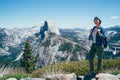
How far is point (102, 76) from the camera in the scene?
11109 millimetres

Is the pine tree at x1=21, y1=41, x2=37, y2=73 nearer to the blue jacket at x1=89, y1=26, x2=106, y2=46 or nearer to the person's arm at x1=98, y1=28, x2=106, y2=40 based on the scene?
the blue jacket at x1=89, y1=26, x2=106, y2=46

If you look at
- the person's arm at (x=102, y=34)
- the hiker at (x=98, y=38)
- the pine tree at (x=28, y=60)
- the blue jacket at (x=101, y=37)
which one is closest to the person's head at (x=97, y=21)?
the hiker at (x=98, y=38)

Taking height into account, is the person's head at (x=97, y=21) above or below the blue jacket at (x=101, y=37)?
above

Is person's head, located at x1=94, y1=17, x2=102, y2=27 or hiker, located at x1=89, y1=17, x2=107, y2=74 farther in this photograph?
person's head, located at x1=94, y1=17, x2=102, y2=27

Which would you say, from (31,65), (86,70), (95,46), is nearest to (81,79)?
(95,46)

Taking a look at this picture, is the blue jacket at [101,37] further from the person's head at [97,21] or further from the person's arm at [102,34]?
the person's head at [97,21]

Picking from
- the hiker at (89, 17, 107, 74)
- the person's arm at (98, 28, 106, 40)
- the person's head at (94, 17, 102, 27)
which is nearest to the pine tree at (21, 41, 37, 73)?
the hiker at (89, 17, 107, 74)

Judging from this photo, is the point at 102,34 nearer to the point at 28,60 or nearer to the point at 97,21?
the point at 97,21

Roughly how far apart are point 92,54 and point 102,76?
4.60ft

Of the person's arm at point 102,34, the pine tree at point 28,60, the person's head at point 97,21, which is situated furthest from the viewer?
the pine tree at point 28,60

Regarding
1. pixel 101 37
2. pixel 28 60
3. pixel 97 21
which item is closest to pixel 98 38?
pixel 101 37

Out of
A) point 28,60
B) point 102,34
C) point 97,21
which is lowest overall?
point 28,60

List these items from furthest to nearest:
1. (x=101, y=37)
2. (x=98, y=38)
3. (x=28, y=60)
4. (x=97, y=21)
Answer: (x=28, y=60), (x=97, y=21), (x=98, y=38), (x=101, y=37)

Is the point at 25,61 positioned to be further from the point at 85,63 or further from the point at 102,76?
the point at 102,76
